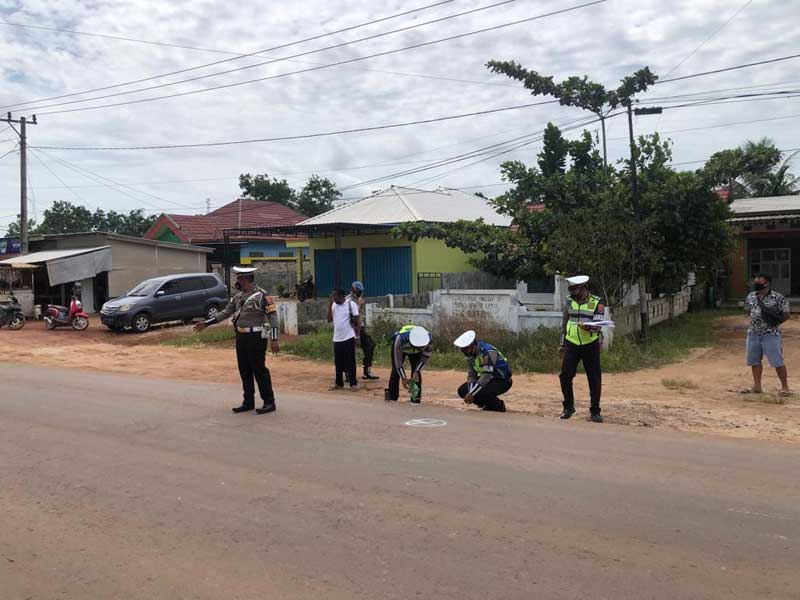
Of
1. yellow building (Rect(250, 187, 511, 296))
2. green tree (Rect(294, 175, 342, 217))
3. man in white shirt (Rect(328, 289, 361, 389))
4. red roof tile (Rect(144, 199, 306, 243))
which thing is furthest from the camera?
green tree (Rect(294, 175, 342, 217))

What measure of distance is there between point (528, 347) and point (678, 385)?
128 inches

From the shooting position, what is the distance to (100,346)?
18.2 metres

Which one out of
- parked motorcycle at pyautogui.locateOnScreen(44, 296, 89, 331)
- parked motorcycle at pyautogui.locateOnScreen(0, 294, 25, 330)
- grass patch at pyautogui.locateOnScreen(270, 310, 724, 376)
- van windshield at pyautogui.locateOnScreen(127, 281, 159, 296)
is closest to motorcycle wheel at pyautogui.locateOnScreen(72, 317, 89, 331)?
parked motorcycle at pyautogui.locateOnScreen(44, 296, 89, 331)

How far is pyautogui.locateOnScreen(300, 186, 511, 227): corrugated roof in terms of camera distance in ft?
80.9

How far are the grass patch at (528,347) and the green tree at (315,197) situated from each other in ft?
144

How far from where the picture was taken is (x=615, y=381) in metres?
10.7

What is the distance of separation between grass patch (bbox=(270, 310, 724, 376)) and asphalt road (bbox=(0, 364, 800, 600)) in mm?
4702

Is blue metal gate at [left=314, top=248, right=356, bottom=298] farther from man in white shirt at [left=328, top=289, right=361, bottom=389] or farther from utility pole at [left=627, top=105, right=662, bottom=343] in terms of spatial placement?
man in white shirt at [left=328, top=289, right=361, bottom=389]

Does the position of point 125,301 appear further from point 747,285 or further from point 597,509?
point 747,285

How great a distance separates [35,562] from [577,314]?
18.7ft

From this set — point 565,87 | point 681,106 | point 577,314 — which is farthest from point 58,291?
point 577,314

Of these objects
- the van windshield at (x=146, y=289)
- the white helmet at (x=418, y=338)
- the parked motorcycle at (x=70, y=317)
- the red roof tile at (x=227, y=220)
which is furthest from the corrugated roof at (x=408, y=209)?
the white helmet at (x=418, y=338)

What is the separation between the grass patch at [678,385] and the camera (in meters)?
9.94

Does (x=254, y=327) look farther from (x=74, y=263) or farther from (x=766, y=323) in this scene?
(x=74, y=263)
